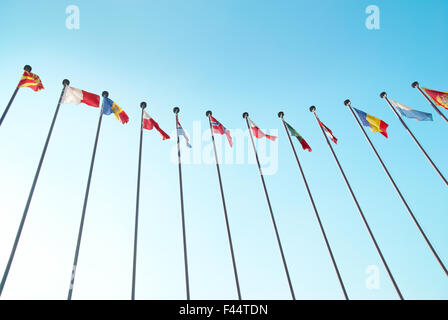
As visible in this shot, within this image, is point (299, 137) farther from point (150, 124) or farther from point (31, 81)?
point (31, 81)

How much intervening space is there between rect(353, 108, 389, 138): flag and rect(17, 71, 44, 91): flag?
1452cm

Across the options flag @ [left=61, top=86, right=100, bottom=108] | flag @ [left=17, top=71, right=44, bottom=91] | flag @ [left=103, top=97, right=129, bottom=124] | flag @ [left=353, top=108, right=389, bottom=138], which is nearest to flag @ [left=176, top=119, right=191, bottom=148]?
flag @ [left=103, top=97, right=129, bottom=124]

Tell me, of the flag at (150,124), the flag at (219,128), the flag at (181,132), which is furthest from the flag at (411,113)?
the flag at (150,124)

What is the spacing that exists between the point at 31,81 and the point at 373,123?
15.4 m

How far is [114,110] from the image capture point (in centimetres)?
1344

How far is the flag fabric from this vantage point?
13734mm

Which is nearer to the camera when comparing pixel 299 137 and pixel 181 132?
pixel 181 132

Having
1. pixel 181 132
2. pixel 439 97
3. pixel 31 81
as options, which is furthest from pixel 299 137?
pixel 31 81

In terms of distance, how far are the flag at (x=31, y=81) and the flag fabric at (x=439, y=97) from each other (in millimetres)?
17215
